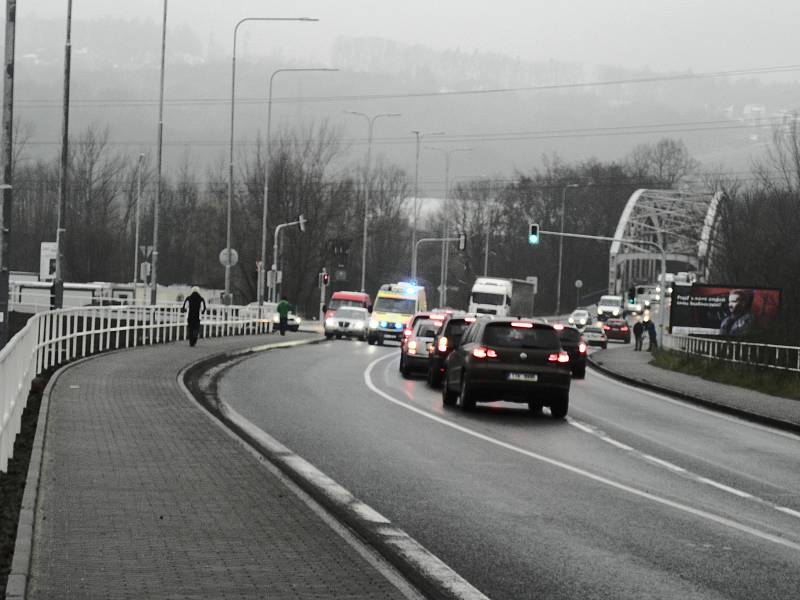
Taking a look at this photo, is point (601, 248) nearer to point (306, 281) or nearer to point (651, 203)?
point (651, 203)

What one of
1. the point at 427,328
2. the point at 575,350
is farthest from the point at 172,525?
the point at 575,350

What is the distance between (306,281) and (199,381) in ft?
241

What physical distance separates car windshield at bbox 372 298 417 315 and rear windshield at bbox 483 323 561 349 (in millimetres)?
41687

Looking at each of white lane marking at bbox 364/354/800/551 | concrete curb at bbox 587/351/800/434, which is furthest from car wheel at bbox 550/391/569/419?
concrete curb at bbox 587/351/800/434

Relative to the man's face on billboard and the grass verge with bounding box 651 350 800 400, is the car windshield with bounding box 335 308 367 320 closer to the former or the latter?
the man's face on billboard

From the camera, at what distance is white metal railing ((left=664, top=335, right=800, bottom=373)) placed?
39375 millimetres

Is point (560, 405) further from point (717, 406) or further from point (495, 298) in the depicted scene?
point (495, 298)

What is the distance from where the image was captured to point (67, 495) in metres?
11.4

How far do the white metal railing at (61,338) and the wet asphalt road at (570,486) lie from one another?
9.96 ft

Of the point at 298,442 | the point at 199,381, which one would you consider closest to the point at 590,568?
the point at 298,442

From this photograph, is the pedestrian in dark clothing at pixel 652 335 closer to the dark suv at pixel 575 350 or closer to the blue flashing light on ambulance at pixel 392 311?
the blue flashing light on ambulance at pixel 392 311

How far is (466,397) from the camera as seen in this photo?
24562 mm

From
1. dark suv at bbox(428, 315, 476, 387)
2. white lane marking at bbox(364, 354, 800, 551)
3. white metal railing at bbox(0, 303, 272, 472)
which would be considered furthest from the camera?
dark suv at bbox(428, 315, 476, 387)

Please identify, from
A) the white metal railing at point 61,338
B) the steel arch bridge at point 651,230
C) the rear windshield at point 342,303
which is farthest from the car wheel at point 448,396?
the steel arch bridge at point 651,230
